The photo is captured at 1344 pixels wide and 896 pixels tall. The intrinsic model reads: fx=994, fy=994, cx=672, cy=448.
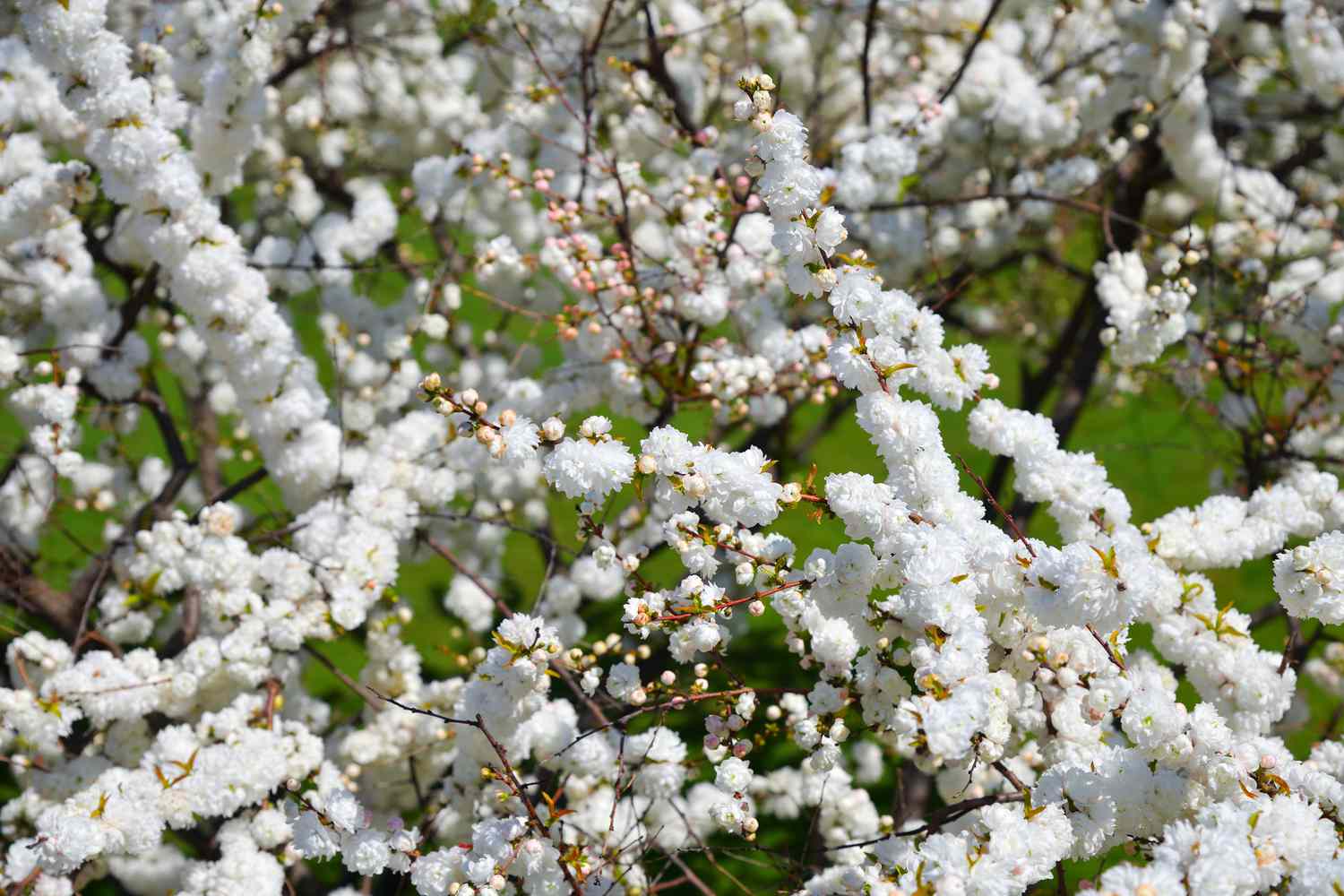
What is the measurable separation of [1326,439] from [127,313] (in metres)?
4.86

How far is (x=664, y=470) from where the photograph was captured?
2.11m

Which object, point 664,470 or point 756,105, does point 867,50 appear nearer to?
point 756,105

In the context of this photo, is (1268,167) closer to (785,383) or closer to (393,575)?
(785,383)

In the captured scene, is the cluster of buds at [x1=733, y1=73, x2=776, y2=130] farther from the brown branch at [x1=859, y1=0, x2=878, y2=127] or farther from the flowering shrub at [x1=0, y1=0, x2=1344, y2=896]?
the brown branch at [x1=859, y1=0, x2=878, y2=127]

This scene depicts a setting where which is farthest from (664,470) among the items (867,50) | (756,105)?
(867,50)

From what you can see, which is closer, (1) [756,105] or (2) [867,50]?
(1) [756,105]

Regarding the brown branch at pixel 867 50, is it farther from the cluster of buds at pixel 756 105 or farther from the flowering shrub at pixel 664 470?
the cluster of buds at pixel 756 105

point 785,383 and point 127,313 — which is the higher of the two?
point 785,383

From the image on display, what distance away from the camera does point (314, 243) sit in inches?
172

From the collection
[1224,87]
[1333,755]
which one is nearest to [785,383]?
[1333,755]

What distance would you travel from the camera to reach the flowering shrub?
2.13m

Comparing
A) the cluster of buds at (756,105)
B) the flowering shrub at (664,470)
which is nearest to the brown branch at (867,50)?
the flowering shrub at (664,470)

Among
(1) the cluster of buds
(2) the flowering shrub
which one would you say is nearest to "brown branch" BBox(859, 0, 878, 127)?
(2) the flowering shrub

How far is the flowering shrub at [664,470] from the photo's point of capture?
213 cm
